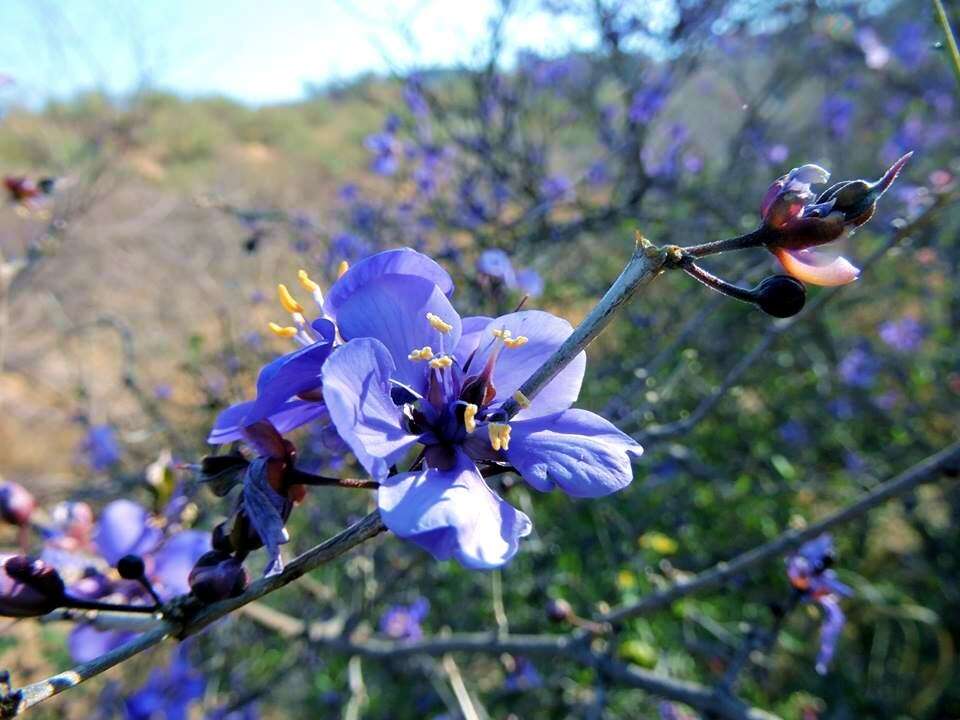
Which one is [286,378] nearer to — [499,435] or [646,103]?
[499,435]

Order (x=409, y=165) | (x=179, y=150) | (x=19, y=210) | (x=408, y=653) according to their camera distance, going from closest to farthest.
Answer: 1. (x=408, y=653)
2. (x=19, y=210)
3. (x=409, y=165)
4. (x=179, y=150)

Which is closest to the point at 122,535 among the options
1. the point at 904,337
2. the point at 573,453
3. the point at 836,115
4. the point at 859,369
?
the point at 573,453

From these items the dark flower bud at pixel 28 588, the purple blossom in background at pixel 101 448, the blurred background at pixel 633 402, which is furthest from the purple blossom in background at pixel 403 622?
the dark flower bud at pixel 28 588

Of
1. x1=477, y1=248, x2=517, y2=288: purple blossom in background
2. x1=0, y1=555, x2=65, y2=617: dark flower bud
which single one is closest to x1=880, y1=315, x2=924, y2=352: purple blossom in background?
x1=477, y1=248, x2=517, y2=288: purple blossom in background

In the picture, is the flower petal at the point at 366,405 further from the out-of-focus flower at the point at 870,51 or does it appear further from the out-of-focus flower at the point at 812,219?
the out-of-focus flower at the point at 870,51

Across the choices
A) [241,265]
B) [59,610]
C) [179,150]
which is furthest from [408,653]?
[179,150]

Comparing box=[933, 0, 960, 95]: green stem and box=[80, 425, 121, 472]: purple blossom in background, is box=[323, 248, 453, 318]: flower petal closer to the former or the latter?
box=[933, 0, 960, 95]: green stem

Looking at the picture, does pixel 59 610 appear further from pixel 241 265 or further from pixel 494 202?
pixel 241 265
